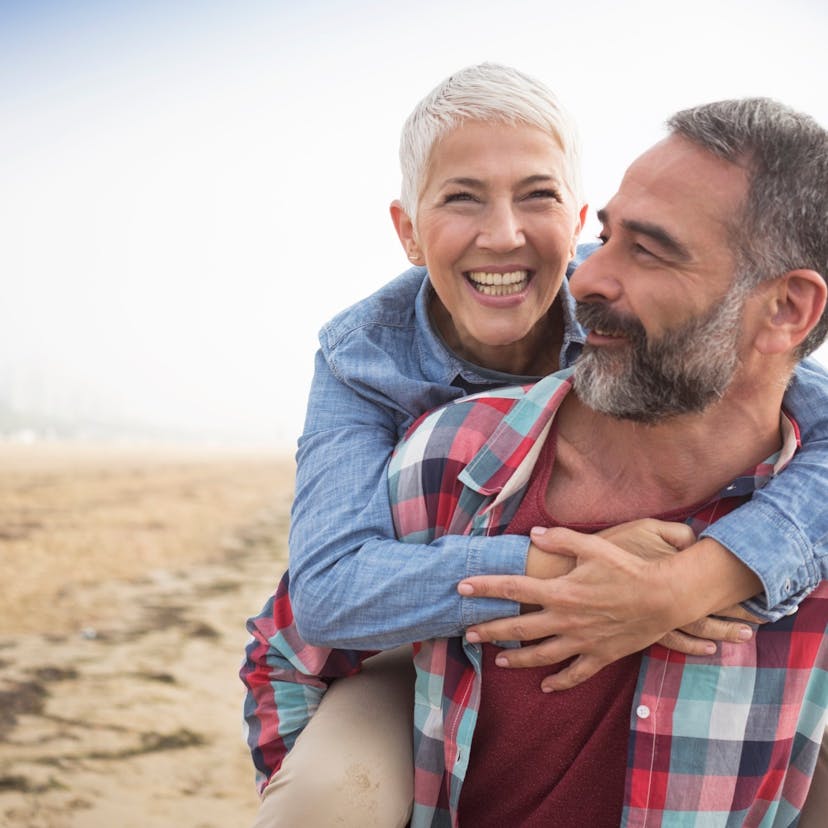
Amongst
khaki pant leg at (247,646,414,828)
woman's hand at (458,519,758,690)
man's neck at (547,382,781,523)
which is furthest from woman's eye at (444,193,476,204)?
khaki pant leg at (247,646,414,828)

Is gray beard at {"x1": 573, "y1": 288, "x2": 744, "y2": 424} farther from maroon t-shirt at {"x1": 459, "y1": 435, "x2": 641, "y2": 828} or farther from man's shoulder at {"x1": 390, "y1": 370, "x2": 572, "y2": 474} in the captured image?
maroon t-shirt at {"x1": 459, "y1": 435, "x2": 641, "y2": 828}

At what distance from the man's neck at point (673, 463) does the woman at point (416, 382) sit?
137 mm

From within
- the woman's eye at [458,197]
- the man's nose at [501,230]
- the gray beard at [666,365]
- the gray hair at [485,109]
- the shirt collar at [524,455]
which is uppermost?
the gray hair at [485,109]

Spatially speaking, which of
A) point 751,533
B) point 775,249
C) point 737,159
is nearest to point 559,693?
point 751,533

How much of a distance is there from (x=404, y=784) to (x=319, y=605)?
1.43 feet

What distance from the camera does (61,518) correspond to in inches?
335

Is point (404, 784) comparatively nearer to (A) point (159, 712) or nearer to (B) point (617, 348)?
(B) point (617, 348)

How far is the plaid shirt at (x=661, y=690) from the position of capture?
6.69 feet

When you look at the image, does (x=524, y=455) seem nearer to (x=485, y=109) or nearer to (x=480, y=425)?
(x=480, y=425)

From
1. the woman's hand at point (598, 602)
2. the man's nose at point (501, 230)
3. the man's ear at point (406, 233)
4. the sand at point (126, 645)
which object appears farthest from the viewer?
the sand at point (126, 645)

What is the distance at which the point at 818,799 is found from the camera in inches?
87.3

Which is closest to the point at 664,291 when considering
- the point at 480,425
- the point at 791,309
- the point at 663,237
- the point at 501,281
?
the point at 663,237

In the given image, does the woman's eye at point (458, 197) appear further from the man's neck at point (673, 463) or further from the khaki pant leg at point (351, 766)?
the khaki pant leg at point (351, 766)

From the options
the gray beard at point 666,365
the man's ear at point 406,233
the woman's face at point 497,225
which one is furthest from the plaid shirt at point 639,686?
the man's ear at point 406,233
